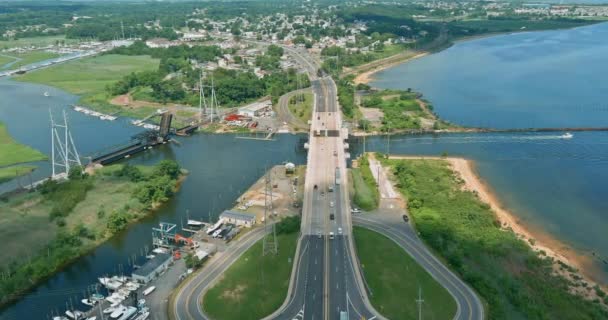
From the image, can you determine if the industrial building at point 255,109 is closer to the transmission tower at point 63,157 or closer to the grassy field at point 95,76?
the grassy field at point 95,76

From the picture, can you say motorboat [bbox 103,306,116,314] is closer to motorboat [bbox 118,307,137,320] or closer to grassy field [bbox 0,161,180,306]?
motorboat [bbox 118,307,137,320]

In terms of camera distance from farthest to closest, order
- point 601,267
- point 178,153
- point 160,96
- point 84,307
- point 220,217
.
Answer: point 160,96 < point 178,153 < point 220,217 < point 601,267 < point 84,307

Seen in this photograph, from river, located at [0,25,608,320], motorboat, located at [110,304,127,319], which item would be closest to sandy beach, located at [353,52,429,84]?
river, located at [0,25,608,320]

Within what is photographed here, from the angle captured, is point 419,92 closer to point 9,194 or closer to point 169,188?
point 169,188

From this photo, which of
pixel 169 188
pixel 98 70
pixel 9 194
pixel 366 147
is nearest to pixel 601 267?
pixel 366 147

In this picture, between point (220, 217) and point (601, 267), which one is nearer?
point (601, 267)

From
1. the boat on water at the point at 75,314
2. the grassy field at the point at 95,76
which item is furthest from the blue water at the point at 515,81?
the boat on water at the point at 75,314
